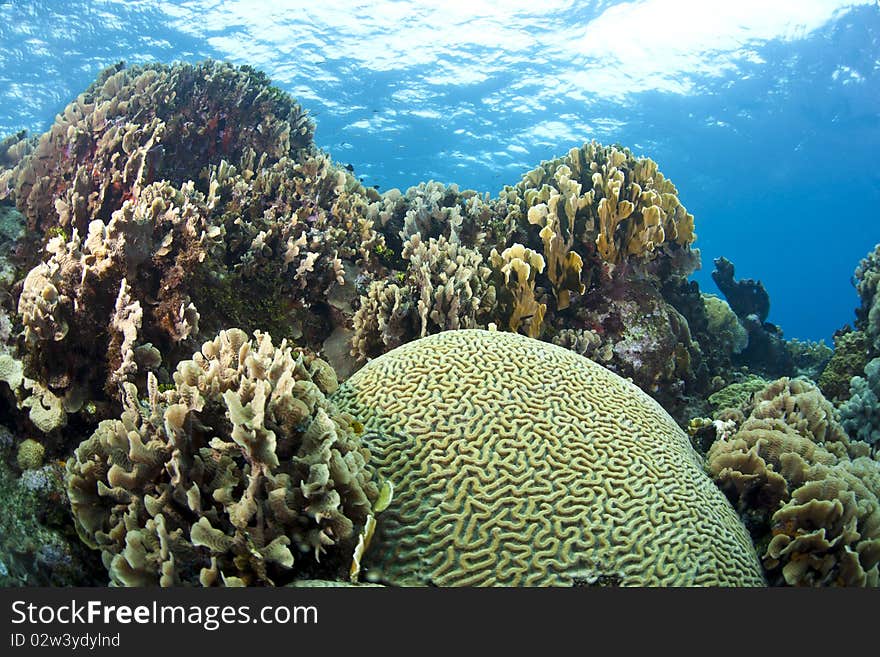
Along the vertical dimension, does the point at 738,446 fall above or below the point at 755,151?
below

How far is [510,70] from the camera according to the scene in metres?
27.1

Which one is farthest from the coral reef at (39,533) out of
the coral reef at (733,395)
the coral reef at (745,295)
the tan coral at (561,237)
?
the coral reef at (745,295)

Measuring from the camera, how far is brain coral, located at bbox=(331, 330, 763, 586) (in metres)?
2.70

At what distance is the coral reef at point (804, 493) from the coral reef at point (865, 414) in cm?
178

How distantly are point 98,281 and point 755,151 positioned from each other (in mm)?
49358

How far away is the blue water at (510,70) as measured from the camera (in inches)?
888

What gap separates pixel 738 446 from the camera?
392 centimetres

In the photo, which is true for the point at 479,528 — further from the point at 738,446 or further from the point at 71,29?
the point at 71,29

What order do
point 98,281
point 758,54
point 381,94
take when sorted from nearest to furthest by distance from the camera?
point 98,281 < point 758,54 < point 381,94

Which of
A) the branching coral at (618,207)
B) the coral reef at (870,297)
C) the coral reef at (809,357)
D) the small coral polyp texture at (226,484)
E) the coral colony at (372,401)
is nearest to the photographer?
the small coral polyp texture at (226,484)

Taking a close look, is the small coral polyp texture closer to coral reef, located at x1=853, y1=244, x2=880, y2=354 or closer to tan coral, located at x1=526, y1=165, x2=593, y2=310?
tan coral, located at x1=526, y1=165, x2=593, y2=310

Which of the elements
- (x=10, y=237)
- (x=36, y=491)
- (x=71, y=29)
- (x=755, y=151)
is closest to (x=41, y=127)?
(x=71, y=29)

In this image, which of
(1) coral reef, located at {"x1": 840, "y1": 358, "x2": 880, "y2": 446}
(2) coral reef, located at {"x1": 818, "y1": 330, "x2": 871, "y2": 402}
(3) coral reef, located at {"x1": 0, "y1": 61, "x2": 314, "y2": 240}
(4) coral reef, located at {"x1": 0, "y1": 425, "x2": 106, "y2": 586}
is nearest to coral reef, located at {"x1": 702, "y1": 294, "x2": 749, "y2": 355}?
(2) coral reef, located at {"x1": 818, "y1": 330, "x2": 871, "y2": 402}

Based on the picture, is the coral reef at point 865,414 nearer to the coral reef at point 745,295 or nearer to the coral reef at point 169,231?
→ the coral reef at point 745,295
